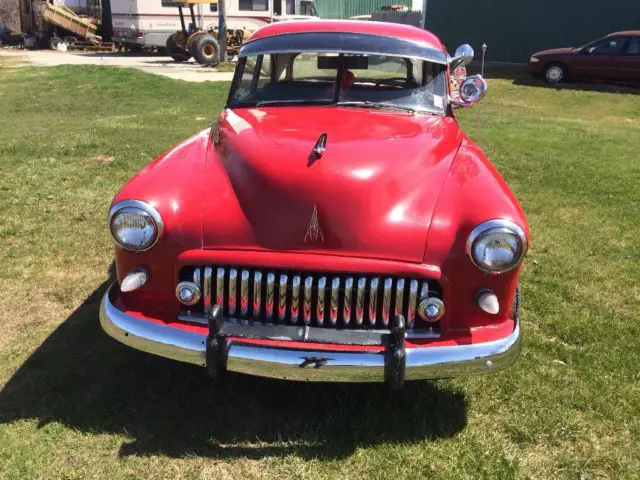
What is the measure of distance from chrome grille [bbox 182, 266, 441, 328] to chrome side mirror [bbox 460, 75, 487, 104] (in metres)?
2.18

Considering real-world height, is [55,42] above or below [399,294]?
below

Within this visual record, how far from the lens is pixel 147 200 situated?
9.13 feet

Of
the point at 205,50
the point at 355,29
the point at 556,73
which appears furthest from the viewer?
the point at 205,50

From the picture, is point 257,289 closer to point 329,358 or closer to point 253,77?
point 329,358

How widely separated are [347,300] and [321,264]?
0.19 metres

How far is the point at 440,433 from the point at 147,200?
5.76 feet

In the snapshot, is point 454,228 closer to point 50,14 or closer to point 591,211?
point 591,211

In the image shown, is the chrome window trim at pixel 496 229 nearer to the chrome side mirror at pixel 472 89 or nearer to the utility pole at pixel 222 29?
the chrome side mirror at pixel 472 89

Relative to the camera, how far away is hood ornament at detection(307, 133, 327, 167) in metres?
2.87

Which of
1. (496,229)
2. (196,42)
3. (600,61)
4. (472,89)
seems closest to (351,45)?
(472,89)

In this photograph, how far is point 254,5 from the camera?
23.5 m

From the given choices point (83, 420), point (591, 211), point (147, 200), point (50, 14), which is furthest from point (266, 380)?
point (50, 14)

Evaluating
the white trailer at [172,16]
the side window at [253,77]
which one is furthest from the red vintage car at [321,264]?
the white trailer at [172,16]

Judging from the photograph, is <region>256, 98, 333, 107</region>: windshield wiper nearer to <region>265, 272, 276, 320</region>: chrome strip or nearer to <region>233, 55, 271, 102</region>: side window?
<region>233, 55, 271, 102</region>: side window
